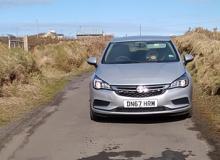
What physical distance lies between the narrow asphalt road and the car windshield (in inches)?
52.4

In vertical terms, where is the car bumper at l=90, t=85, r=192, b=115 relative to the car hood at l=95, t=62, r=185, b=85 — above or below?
below

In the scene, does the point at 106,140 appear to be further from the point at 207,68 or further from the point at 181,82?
the point at 207,68

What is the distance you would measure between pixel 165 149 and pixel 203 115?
328 centimetres

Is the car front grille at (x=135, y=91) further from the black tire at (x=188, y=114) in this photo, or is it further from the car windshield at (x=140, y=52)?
the car windshield at (x=140, y=52)

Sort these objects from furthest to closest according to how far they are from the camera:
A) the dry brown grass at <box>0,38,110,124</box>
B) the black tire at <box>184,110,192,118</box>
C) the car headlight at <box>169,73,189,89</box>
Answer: the dry brown grass at <box>0,38,110,124</box> < the black tire at <box>184,110,192,118</box> < the car headlight at <box>169,73,189,89</box>

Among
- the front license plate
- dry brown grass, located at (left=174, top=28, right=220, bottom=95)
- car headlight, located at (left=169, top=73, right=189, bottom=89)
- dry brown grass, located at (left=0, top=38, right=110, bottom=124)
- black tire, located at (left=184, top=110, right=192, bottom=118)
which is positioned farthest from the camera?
dry brown grass, located at (left=174, top=28, right=220, bottom=95)

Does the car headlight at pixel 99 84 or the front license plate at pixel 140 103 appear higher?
the car headlight at pixel 99 84

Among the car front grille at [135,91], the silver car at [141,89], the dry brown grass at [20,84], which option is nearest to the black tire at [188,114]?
the silver car at [141,89]

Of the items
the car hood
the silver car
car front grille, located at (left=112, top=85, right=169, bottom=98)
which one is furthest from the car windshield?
car front grille, located at (left=112, top=85, right=169, bottom=98)

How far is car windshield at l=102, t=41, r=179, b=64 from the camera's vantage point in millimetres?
11375

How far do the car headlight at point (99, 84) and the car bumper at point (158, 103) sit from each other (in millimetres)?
84

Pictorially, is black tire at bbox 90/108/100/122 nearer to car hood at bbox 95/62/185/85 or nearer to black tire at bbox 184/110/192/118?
car hood at bbox 95/62/185/85

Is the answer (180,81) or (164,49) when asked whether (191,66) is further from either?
(180,81)

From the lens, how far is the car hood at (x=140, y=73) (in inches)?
391
